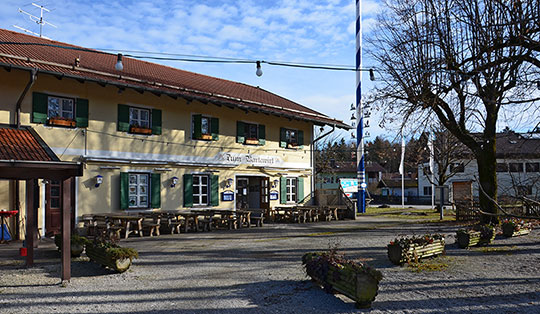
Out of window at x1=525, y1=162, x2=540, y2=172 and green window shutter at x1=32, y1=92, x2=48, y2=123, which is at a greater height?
green window shutter at x1=32, y1=92, x2=48, y2=123

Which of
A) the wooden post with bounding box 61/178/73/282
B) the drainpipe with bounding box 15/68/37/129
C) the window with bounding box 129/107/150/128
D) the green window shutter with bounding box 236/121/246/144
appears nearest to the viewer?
the wooden post with bounding box 61/178/73/282

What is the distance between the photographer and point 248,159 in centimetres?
1908

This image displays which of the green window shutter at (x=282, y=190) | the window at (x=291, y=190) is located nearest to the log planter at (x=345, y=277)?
the green window shutter at (x=282, y=190)

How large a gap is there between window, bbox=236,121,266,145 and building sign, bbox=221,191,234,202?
220cm

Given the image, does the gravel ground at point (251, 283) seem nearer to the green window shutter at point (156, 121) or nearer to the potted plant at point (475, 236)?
the potted plant at point (475, 236)

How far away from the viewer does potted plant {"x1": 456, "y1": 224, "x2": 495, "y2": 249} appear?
38.0 ft

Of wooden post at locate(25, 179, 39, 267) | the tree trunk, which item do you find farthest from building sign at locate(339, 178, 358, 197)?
wooden post at locate(25, 179, 39, 267)

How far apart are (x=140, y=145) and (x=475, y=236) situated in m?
10.9

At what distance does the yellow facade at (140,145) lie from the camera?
13.3 m

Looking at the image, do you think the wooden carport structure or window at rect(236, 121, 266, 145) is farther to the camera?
window at rect(236, 121, 266, 145)

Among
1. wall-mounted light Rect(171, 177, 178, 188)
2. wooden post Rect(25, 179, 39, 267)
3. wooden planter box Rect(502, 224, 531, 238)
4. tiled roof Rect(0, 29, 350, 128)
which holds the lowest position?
wooden planter box Rect(502, 224, 531, 238)

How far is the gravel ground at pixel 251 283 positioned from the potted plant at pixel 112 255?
167 mm

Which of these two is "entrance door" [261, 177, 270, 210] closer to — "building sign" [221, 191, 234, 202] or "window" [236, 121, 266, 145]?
"window" [236, 121, 266, 145]

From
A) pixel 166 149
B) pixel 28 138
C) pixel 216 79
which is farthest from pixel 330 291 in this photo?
pixel 216 79
